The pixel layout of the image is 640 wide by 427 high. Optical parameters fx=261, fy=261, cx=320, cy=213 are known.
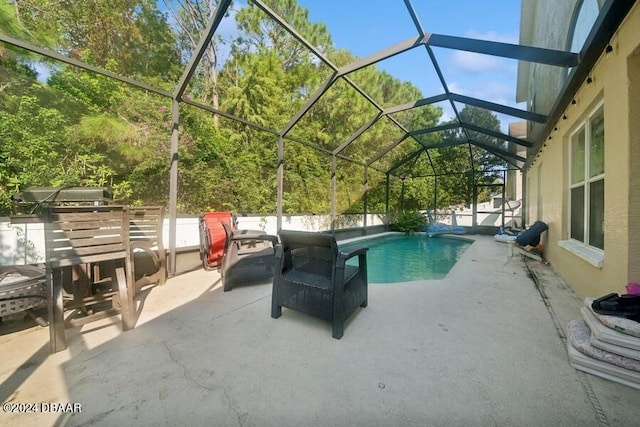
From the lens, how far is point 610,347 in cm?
167

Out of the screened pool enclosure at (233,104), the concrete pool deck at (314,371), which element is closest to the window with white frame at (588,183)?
the screened pool enclosure at (233,104)

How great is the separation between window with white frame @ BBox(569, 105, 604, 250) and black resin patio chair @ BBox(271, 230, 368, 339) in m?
2.78

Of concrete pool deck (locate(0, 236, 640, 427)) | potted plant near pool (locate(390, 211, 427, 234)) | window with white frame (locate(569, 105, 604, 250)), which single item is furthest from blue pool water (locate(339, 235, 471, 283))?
window with white frame (locate(569, 105, 604, 250))

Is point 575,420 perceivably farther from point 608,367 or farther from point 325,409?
point 325,409

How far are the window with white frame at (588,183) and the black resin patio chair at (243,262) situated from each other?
12.6ft

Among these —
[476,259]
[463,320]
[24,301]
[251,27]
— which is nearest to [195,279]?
[24,301]

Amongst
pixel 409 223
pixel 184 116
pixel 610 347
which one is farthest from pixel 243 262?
pixel 409 223

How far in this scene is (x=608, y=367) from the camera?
165 centimetres

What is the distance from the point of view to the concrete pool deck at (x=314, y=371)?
1386 mm

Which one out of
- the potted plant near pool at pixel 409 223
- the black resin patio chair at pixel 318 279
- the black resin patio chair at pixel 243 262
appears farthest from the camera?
the potted plant near pool at pixel 409 223

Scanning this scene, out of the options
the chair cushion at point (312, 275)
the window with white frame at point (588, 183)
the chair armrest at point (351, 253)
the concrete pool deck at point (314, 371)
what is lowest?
the concrete pool deck at point (314, 371)

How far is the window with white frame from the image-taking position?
292 cm

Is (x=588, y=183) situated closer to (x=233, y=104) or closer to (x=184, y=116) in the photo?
(x=184, y=116)

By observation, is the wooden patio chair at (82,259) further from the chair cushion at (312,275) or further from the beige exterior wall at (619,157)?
the beige exterior wall at (619,157)
